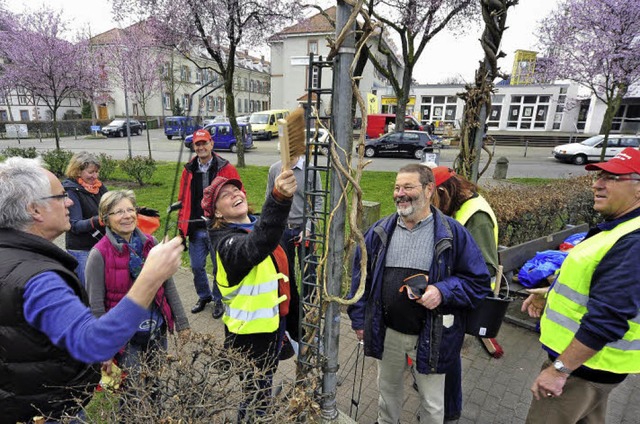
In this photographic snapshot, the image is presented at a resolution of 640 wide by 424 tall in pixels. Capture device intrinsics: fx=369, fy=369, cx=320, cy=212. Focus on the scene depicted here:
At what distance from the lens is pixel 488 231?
104 inches

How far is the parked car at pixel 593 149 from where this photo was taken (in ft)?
57.8

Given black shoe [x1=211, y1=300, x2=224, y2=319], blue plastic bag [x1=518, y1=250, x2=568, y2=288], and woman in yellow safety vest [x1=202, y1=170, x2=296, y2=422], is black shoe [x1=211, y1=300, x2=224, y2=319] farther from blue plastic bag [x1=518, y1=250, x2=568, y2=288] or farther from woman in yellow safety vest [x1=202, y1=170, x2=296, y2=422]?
blue plastic bag [x1=518, y1=250, x2=568, y2=288]

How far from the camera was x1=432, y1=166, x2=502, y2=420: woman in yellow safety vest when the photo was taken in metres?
2.63

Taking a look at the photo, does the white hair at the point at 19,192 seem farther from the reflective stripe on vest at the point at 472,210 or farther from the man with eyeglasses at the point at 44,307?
the reflective stripe on vest at the point at 472,210

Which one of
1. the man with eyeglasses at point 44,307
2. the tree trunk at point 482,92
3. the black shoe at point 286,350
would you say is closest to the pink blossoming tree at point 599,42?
the tree trunk at point 482,92

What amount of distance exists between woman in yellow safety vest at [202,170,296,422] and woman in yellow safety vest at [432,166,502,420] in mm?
1284

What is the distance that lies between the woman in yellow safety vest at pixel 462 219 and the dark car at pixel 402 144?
675 inches

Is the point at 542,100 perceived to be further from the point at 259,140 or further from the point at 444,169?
the point at 444,169

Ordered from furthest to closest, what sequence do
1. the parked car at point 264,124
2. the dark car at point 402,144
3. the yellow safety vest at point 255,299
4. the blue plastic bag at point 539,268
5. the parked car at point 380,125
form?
the parked car at point 264,124 → the parked car at point 380,125 → the dark car at point 402,144 → the blue plastic bag at point 539,268 → the yellow safety vest at point 255,299

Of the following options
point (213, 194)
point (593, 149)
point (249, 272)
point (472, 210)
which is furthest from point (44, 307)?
point (593, 149)

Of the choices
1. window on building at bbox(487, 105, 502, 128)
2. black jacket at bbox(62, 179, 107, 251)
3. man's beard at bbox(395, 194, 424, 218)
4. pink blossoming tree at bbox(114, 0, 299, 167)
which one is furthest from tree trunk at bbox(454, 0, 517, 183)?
window on building at bbox(487, 105, 502, 128)

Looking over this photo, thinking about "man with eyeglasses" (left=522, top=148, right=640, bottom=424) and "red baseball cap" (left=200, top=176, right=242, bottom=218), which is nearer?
"man with eyeglasses" (left=522, top=148, right=640, bottom=424)

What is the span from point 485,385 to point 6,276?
3.57m

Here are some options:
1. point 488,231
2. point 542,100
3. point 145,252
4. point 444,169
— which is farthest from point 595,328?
point 542,100
